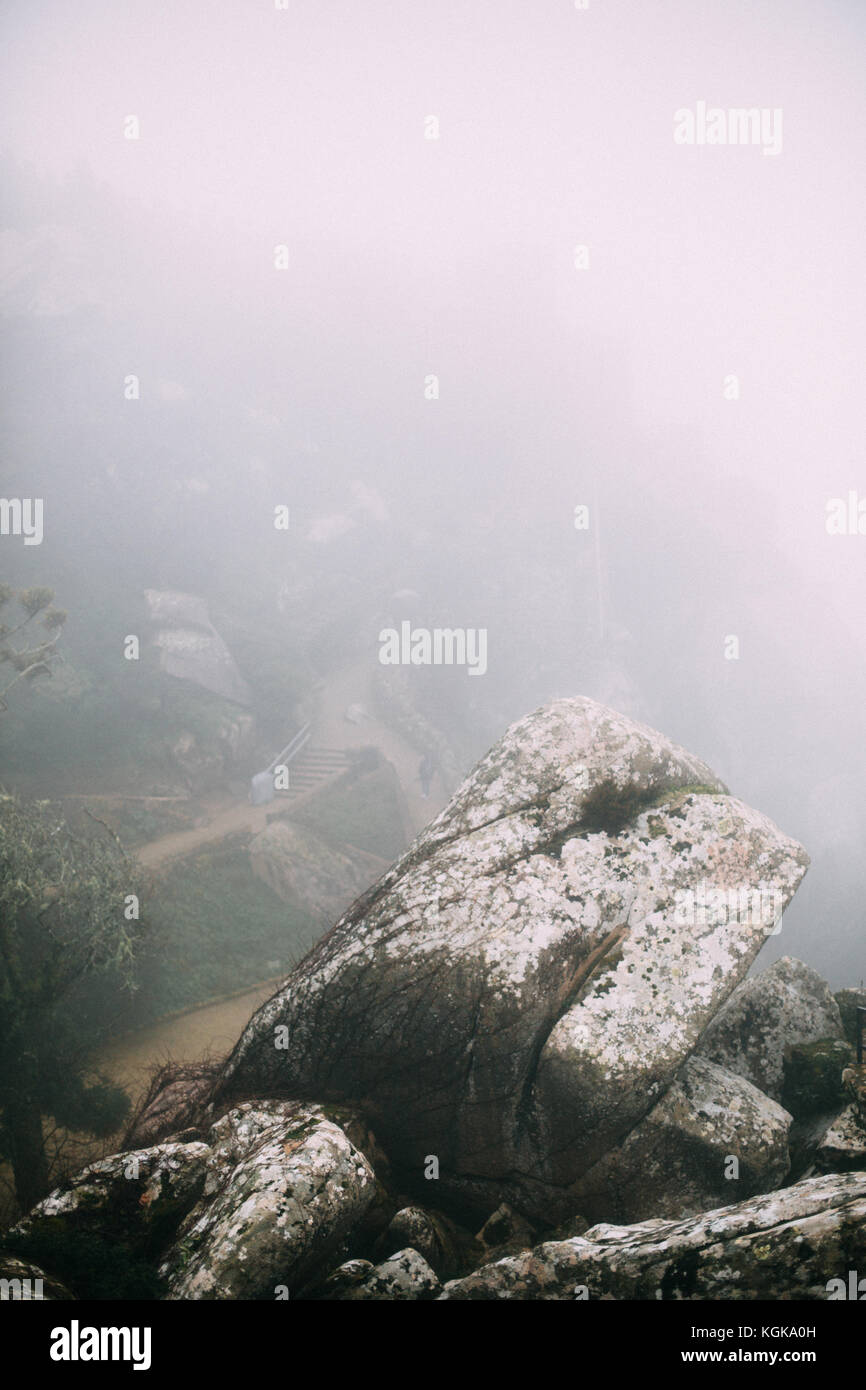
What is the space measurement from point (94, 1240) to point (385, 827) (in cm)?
2794

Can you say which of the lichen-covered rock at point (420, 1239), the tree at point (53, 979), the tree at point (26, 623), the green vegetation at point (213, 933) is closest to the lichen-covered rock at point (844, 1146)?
the lichen-covered rock at point (420, 1239)

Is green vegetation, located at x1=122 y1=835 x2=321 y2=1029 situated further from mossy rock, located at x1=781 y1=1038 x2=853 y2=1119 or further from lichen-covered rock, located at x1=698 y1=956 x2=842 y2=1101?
mossy rock, located at x1=781 y1=1038 x2=853 y2=1119

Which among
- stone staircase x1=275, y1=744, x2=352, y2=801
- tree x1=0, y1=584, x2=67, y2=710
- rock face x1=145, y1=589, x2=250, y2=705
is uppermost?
rock face x1=145, y1=589, x2=250, y2=705

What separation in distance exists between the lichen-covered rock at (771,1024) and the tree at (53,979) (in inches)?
426

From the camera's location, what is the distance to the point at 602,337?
72375mm

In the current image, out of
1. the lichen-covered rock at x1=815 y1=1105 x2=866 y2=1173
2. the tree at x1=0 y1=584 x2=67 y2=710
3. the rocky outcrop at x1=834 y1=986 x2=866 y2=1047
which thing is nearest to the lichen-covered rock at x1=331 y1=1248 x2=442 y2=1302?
the lichen-covered rock at x1=815 y1=1105 x2=866 y2=1173

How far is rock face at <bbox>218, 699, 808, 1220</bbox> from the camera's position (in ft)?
22.8

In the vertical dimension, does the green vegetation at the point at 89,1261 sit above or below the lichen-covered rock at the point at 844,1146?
below

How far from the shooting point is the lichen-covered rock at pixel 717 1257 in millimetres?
3803

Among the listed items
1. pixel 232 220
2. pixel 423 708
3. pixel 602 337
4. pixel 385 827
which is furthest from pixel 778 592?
pixel 232 220

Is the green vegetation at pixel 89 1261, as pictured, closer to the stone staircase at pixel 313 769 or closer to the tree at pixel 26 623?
the tree at pixel 26 623

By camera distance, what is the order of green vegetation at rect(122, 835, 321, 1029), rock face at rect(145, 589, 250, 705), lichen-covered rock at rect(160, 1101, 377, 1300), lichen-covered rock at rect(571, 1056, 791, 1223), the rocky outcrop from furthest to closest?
rock face at rect(145, 589, 250, 705) → green vegetation at rect(122, 835, 321, 1029) → the rocky outcrop → lichen-covered rock at rect(571, 1056, 791, 1223) → lichen-covered rock at rect(160, 1101, 377, 1300)

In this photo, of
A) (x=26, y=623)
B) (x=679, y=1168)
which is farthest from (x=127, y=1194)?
(x=26, y=623)

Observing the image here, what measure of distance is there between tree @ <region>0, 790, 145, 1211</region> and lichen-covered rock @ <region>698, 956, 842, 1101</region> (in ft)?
35.5
